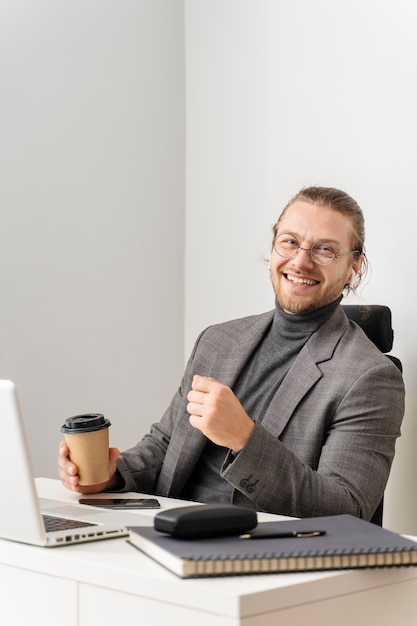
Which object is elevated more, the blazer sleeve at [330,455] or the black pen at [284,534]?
the black pen at [284,534]

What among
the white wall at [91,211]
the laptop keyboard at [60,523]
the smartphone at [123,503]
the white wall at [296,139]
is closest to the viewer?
the laptop keyboard at [60,523]

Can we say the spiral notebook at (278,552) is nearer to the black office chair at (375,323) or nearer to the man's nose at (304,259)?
the man's nose at (304,259)

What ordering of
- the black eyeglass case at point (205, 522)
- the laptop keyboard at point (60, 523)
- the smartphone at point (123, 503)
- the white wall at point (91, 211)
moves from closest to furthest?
the black eyeglass case at point (205, 522)
the laptop keyboard at point (60, 523)
the smartphone at point (123, 503)
the white wall at point (91, 211)

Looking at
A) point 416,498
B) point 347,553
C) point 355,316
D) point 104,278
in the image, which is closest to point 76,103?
point 104,278

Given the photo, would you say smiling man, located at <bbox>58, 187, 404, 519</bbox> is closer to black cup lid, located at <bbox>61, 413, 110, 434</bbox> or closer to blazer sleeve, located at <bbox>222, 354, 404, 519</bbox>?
blazer sleeve, located at <bbox>222, 354, 404, 519</bbox>

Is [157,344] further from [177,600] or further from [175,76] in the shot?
[177,600]

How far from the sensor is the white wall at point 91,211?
10.3ft

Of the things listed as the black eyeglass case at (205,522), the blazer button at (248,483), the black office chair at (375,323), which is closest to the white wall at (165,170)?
the black office chair at (375,323)

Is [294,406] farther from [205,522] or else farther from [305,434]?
[205,522]

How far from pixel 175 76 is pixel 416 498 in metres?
1.92

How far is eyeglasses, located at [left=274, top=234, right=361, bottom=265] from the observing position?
2.24m

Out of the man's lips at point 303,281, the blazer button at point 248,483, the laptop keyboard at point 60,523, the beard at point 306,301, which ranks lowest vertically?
the blazer button at point 248,483

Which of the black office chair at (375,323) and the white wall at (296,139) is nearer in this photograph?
the black office chair at (375,323)

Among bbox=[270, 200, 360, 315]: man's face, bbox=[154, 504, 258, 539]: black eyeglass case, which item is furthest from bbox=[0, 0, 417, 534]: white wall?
bbox=[154, 504, 258, 539]: black eyeglass case
